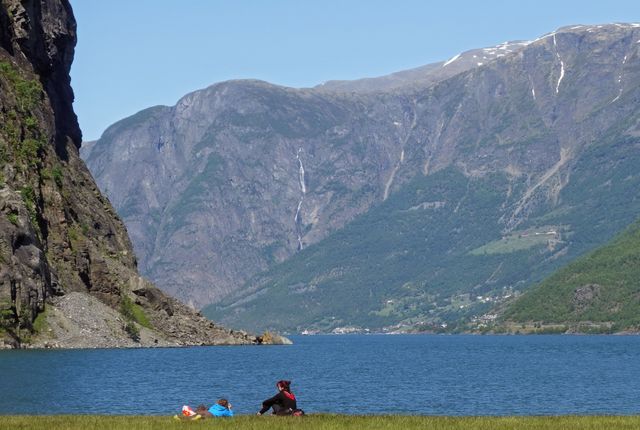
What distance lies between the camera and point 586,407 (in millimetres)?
102250

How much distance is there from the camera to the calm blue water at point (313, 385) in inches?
3910

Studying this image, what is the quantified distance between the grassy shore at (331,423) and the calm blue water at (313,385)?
75.5 ft

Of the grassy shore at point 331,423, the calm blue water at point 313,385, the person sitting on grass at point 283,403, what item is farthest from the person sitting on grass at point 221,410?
the calm blue water at point 313,385

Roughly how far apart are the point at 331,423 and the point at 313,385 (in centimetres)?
7113

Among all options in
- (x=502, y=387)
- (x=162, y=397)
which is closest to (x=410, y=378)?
(x=502, y=387)

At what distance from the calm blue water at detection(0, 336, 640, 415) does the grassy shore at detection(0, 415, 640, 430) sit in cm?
2302

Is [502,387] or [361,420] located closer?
[361,420]

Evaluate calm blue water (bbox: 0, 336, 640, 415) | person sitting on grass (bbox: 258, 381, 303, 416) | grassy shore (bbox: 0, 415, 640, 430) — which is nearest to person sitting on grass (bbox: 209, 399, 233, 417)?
grassy shore (bbox: 0, 415, 640, 430)

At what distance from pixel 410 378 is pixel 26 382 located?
50.2m

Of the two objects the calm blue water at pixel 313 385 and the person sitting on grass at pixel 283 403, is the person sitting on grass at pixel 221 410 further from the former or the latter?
the calm blue water at pixel 313 385

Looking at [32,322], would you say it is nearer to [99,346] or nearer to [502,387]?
[99,346]

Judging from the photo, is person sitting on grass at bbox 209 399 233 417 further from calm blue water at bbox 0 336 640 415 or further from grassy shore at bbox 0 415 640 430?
calm blue water at bbox 0 336 640 415

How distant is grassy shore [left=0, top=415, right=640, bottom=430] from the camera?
60.7m

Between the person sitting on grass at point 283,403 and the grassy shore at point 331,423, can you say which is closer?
the grassy shore at point 331,423
